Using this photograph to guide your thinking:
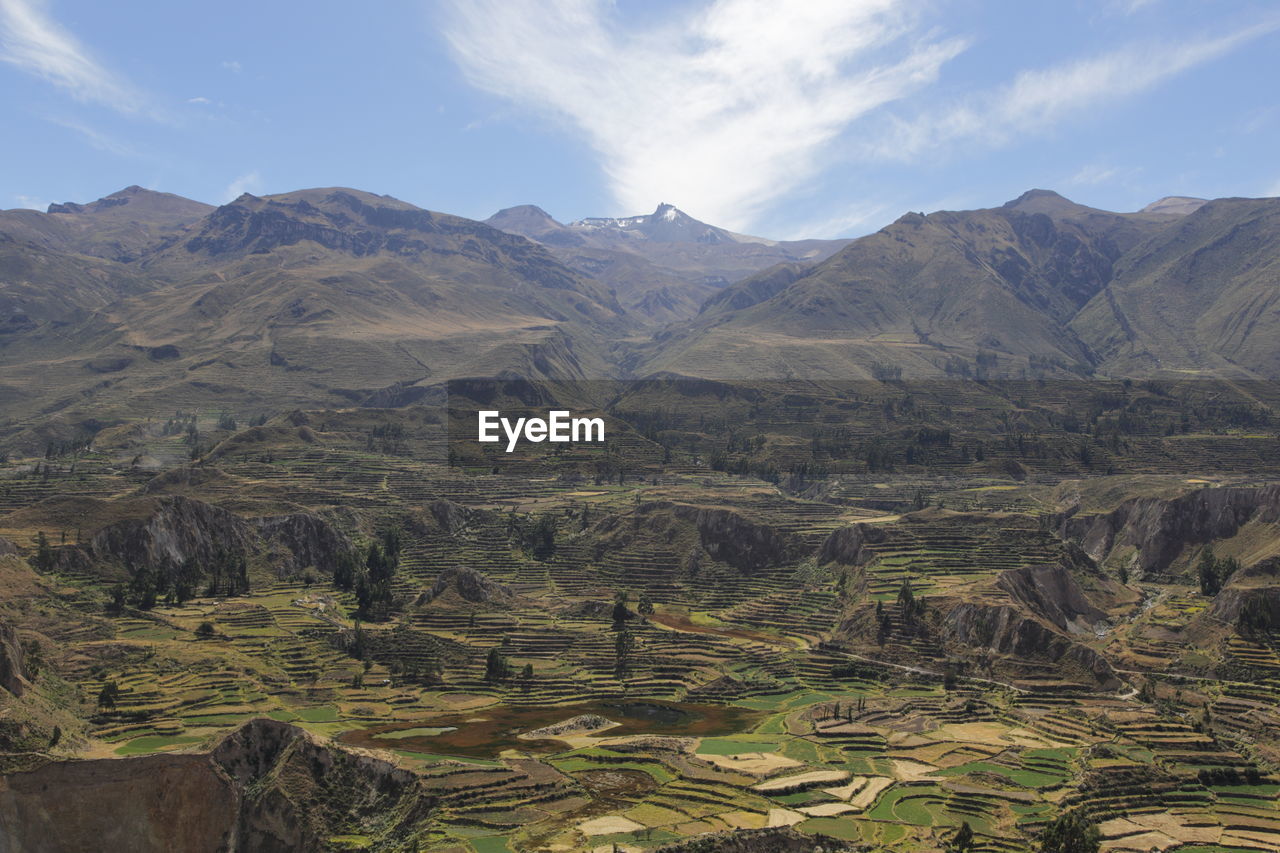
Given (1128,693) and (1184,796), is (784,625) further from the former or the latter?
(1184,796)

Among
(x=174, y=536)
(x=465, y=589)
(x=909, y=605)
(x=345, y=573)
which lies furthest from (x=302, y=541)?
(x=909, y=605)

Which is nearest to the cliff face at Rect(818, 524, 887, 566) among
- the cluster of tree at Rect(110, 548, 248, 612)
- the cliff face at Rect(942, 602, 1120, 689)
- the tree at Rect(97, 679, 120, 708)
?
the cliff face at Rect(942, 602, 1120, 689)

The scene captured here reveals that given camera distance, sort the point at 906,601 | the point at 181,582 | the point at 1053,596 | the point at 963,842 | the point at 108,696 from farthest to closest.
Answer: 1. the point at 1053,596
2. the point at 181,582
3. the point at 906,601
4. the point at 108,696
5. the point at 963,842

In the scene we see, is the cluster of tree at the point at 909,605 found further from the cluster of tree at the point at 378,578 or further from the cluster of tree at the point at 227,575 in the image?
the cluster of tree at the point at 227,575

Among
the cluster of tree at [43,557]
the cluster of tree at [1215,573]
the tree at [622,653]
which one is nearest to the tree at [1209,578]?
the cluster of tree at [1215,573]

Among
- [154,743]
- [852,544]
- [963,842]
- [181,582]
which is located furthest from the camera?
[852,544]

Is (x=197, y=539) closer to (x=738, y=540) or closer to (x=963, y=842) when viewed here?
(x=738, y=540)

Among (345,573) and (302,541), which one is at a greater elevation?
(302,541)
